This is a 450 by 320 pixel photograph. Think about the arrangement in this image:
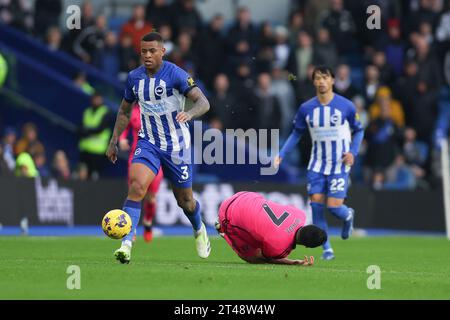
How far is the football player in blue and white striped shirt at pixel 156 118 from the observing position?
13453 millimetres

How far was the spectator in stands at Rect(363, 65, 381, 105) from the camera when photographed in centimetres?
2612

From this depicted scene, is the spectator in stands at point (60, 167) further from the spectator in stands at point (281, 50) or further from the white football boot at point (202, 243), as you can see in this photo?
the white football boot at point (202, 243)

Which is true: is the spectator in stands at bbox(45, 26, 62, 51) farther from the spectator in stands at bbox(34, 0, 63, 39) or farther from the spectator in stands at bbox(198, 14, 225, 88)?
the spectator in stands at bbox(198, 14, 225, 88)

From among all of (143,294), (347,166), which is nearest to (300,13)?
(347,166)

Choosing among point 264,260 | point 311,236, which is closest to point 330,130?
point 264,260

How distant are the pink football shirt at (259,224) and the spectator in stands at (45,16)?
Answer: 45.2 feet

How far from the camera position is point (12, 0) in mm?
26047

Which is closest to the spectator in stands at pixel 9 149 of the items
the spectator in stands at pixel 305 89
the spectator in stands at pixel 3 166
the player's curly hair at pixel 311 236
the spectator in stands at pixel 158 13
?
the spectator in stands at pixel 3 166

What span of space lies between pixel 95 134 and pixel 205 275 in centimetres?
1231

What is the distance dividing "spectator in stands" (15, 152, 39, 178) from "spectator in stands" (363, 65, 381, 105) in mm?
7427

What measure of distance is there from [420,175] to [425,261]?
33.3ft

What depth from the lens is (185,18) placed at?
2666 cm

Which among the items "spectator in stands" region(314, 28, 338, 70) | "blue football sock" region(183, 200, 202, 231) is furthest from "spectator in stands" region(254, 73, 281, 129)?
"blue football sock" region(183, 200, 202, 231)

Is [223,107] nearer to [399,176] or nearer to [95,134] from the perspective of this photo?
[95,134]
